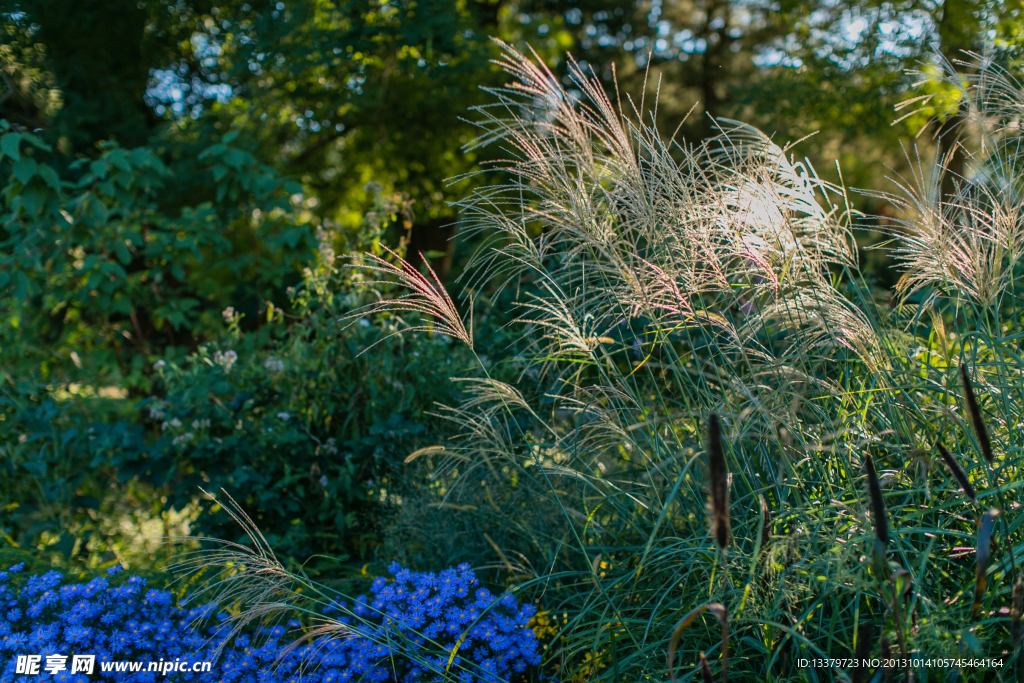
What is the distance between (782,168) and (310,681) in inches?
99.5

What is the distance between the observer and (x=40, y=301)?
5137 mm

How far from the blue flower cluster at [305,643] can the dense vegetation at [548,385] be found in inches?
1.2

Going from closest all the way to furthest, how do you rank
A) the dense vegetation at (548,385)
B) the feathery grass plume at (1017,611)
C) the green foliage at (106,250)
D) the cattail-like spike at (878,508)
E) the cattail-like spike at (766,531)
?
the cattail-like spike at (878,508), the feathery grass plume at (1017,611), the cattail-like spike at (766,531), the dense vegetation at (548,385), the green foliage at (106,250)

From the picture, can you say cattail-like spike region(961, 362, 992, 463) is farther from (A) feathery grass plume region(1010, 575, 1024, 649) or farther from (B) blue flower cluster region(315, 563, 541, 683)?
(B) blue flower cluster region(315, 563, 541, 683)

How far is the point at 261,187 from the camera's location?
4.39m

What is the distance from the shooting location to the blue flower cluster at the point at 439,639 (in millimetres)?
1968

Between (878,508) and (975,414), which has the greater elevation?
(975,414)

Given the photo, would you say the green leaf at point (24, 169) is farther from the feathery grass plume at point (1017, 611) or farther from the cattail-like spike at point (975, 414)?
the feathery grass plume at point (1017, 611)

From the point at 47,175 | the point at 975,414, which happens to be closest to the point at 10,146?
the point at 47,175

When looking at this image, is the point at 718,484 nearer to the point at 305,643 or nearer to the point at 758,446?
the point at 758,446

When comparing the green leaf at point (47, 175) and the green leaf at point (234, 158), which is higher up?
the green leaf at point (234, 158)

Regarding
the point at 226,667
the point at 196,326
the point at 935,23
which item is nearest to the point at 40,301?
the point at 196,326

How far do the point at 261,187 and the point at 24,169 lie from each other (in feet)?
4.23

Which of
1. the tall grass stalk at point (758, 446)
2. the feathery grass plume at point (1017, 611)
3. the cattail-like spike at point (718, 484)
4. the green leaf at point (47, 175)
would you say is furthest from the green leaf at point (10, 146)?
the feathery grass plume at point (1017, 611)
